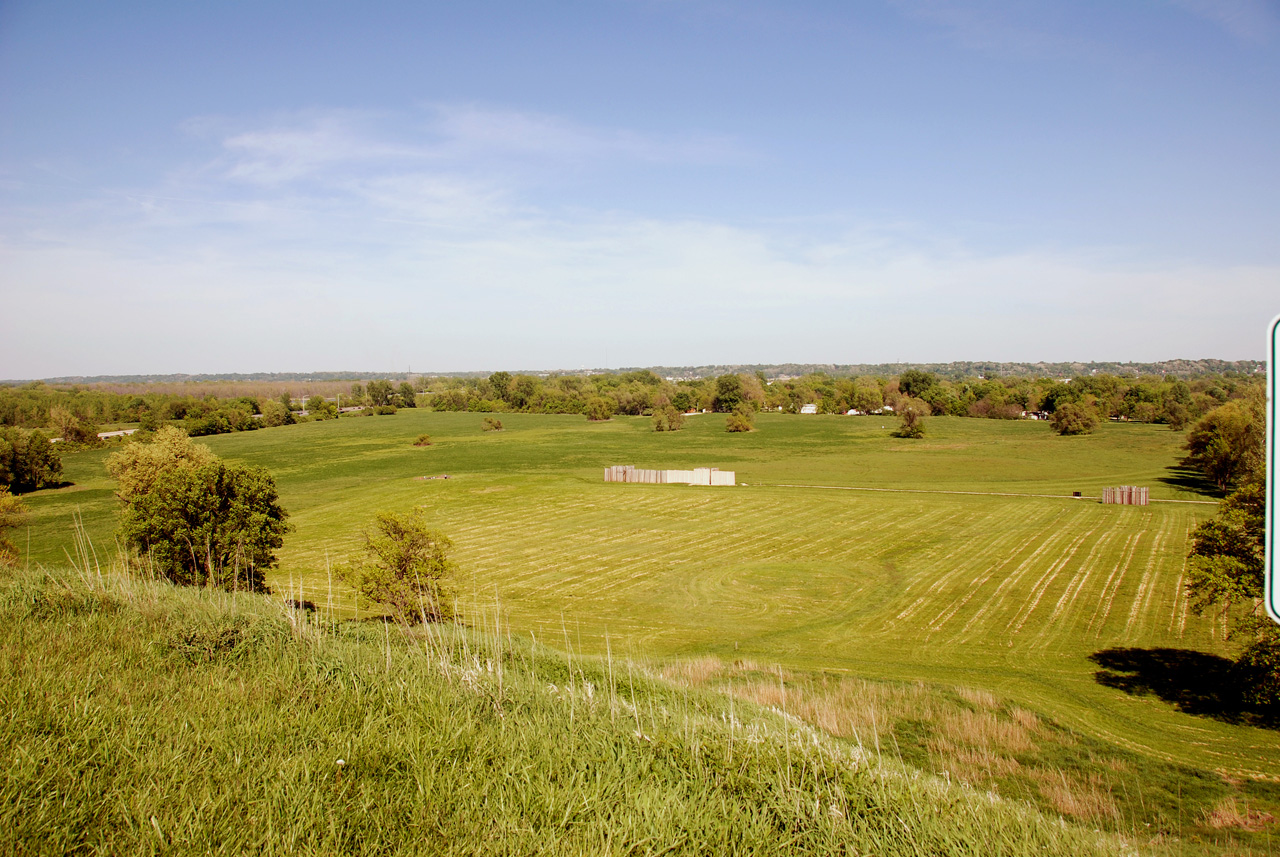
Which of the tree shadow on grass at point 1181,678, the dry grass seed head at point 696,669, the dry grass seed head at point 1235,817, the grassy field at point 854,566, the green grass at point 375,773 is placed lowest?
the grassy field at point 854,566

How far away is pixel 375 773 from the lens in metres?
5.96

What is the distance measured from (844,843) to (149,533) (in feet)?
107

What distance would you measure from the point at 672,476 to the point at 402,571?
150 ft

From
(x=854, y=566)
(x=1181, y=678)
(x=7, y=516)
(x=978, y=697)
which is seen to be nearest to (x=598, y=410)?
(x=854, y=566)

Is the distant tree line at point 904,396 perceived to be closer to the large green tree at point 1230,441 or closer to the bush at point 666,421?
→ the bush at point 666,421

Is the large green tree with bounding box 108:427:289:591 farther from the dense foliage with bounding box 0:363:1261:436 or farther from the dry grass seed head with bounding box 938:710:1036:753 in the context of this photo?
the dense foliage with bounding box 0:363:1261:436

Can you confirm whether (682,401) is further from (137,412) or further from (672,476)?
(137,412)

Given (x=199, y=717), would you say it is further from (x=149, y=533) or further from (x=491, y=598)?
(x=149, y=533)

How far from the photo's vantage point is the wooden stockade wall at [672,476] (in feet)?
222

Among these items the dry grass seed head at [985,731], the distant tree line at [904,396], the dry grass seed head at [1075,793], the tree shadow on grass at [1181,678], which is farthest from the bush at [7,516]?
the distant tree line at [904,396]

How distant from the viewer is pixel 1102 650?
24781mm

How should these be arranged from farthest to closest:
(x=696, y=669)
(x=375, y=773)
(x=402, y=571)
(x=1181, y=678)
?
(x=402, y=571), (x=1181, y=678), (x=696, y=669), (x=375, y=773)

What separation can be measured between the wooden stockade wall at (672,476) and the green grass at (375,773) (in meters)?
59.1

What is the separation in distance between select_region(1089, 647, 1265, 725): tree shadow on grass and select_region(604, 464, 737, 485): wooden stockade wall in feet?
143
